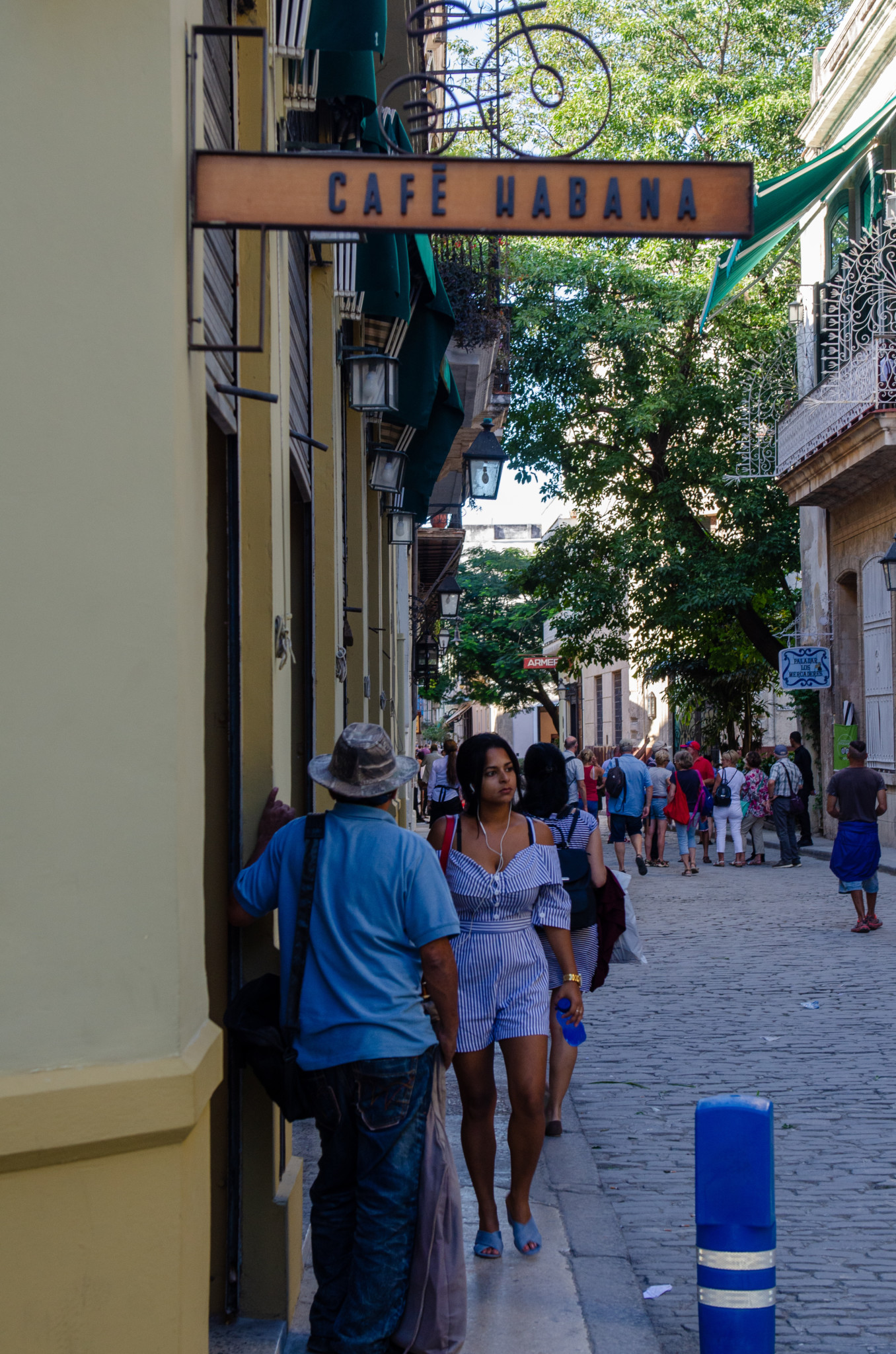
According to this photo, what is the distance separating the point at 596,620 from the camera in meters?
27.1

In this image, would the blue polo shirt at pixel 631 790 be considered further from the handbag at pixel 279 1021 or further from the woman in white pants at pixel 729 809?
the handbag at pixel 279 1021

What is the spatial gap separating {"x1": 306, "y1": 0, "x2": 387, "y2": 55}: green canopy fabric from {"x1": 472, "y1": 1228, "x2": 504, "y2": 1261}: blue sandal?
419 centimetres

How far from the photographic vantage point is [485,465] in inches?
621

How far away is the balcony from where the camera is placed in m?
19.8

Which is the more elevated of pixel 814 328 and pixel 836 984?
pixel 814 328

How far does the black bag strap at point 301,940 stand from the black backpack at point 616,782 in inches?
596

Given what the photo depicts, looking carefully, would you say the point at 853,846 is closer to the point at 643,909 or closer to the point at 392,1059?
the point at 643,909

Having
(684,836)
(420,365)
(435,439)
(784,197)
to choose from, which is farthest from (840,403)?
(420,365)

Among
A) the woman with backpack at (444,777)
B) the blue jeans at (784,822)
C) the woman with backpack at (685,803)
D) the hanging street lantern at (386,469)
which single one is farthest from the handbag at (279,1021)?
→ the blue jeans at (784,822)

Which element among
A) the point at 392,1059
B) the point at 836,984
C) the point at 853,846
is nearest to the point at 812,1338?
the point at 392,1059

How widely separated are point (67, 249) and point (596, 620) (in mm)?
24271

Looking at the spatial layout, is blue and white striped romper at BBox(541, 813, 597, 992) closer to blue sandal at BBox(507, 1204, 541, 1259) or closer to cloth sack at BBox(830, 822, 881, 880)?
blue sandal at BBox(507, 1204, 541, 1259)

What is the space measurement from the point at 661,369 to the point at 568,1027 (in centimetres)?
2243

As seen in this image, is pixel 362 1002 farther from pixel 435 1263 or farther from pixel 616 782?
pixel 616 782
